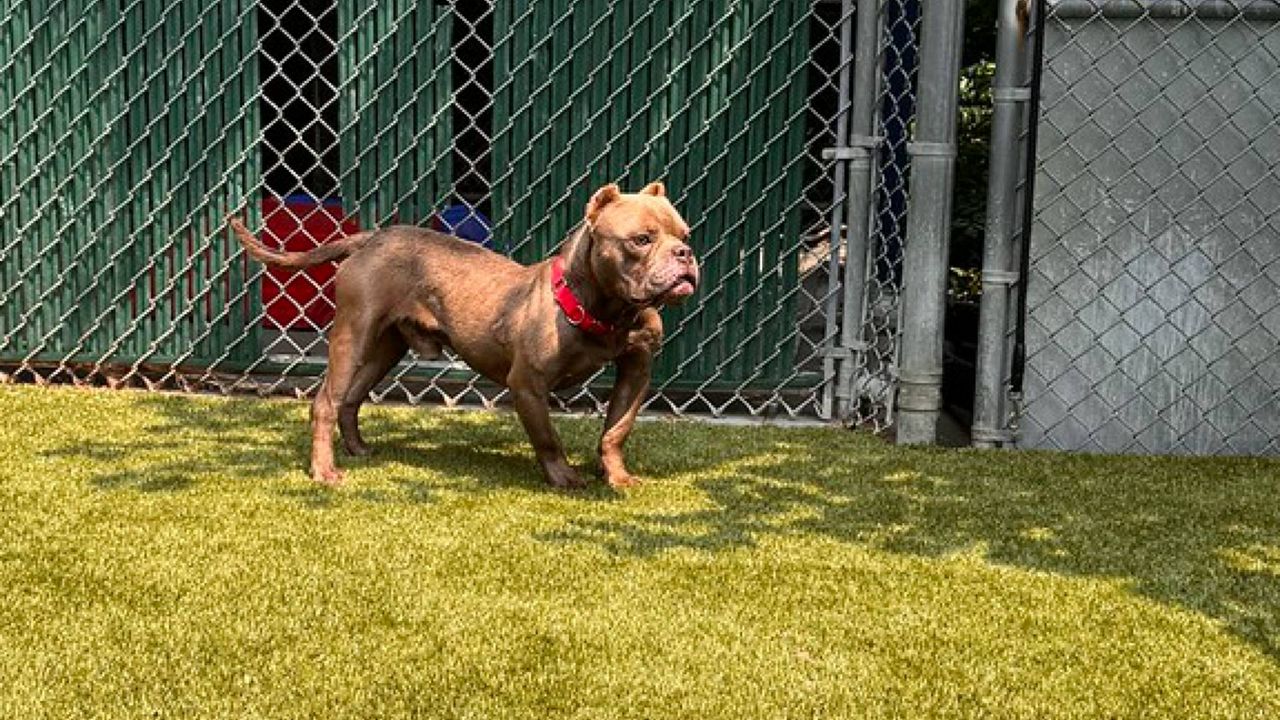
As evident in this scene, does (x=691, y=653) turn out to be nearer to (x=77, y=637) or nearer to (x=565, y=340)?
(x=77, y=637)

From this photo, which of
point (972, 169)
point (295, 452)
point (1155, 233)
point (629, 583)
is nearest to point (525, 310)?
point (295, 452)

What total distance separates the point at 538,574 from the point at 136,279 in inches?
115

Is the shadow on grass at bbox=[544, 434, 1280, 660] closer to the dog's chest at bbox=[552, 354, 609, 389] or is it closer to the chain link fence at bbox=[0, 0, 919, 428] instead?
the dog's chest at bbox=[552, 354, 609, 389]

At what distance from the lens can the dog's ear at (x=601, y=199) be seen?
3.57 meters

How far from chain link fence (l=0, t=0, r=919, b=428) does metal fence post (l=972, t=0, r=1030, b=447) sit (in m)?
A: 0.40

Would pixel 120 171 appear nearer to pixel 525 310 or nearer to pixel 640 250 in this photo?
pixel 525 310

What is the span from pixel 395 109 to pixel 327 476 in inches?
70.3

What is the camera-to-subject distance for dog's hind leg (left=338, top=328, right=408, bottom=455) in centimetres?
418

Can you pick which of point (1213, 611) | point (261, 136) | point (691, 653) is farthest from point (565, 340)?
point (261, 136)

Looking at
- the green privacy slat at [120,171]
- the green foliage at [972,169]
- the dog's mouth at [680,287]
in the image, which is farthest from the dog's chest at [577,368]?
the green foliage at [972,169]

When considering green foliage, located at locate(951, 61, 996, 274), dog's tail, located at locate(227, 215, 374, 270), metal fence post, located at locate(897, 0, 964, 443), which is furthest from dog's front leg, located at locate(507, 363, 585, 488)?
green foliage, located at locate(951, 61, 996, 274)

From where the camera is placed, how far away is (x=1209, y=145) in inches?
173

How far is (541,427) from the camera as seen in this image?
3.78 m

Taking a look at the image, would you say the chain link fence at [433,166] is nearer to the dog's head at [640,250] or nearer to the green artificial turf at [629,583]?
the green artificial turf at [629,583]
